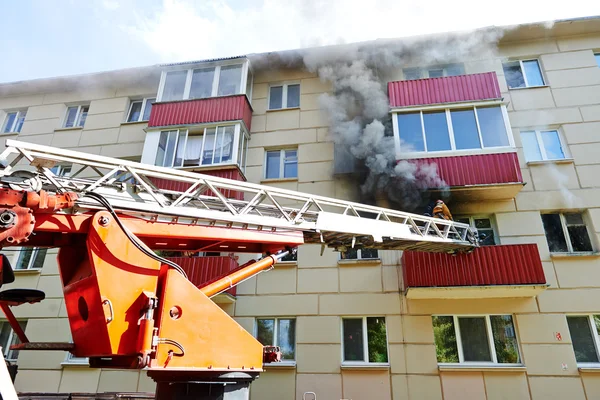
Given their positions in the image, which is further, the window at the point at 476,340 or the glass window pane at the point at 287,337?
the glass window pane at the point at 287,337

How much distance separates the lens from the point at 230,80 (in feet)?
42.8

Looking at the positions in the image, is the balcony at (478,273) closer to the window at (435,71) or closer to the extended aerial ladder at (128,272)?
the extended aerial ladder at (128,272)

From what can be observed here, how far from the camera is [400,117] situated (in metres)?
11.1

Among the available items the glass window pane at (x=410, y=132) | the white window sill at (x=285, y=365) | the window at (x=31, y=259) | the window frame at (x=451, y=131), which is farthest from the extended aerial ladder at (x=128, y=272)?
the window at (x=31, y=259)

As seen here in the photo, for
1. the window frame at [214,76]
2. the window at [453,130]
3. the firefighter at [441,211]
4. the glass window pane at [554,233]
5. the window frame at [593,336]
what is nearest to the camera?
the window frame at [593,336]

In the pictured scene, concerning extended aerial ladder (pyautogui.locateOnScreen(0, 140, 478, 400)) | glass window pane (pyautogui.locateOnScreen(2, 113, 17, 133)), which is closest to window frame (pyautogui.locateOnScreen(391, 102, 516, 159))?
extended aerial ladder (pyautogui.locateOnScreen(0, 140, 478, 400))

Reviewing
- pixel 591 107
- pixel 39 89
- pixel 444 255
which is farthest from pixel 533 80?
pixel 39 89

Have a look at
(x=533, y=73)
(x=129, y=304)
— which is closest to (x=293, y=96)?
(x=533, y=73)

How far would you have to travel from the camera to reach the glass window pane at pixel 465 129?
10.2 m

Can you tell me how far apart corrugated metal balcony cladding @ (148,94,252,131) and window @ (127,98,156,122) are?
1.79 metres

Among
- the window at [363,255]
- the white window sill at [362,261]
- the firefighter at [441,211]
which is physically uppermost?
the firefighter at [441,211]

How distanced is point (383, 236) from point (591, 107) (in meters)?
8.85

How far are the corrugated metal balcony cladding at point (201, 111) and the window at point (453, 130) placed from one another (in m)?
5.19

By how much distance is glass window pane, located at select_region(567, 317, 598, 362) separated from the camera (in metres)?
8.61
